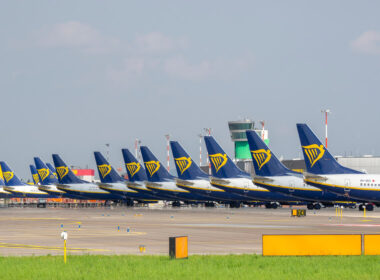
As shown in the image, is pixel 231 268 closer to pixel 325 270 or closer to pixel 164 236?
pixel 325 270

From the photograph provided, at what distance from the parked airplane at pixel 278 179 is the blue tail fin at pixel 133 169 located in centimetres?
3741

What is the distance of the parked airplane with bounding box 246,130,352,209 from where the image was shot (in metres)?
104

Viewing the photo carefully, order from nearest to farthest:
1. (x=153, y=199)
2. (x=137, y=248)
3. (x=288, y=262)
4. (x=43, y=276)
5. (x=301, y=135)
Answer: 1. (x=43, y=276)
2. (x=288, y=262)
3. (x=137, y=248)
4. (x=301, y=135)
5. (x=153, y=199)

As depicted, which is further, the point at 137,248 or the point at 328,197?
the point at 328,197

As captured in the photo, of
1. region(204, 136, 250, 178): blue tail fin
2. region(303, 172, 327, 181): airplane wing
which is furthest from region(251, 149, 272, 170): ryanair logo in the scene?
region(303, 172, 327, 181): airplane wing

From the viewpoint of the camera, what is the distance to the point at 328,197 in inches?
4058

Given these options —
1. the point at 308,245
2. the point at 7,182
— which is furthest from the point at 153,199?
the point at 308,245

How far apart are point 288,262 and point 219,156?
9016 cm

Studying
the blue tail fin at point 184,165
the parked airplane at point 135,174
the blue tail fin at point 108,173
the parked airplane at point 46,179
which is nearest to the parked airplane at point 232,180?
the blue tail fin at point 184,165

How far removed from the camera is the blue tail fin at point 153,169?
13538cm

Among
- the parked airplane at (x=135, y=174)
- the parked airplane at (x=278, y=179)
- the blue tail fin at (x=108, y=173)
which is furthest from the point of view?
the blue tail fin at (x=108, y=173)

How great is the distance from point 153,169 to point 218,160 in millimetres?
18394

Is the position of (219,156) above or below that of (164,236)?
above

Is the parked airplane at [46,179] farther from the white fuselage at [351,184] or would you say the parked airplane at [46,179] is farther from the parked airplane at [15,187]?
the white fuselage at [351,184]
